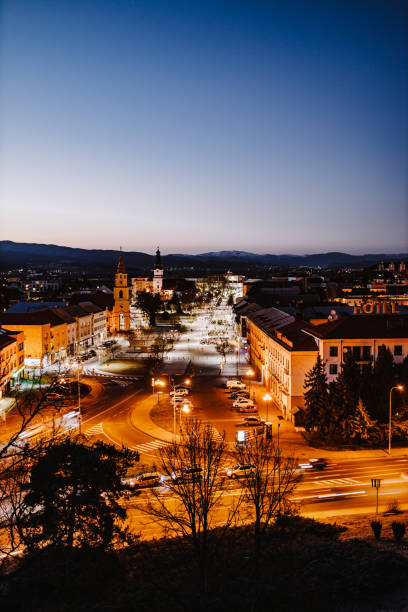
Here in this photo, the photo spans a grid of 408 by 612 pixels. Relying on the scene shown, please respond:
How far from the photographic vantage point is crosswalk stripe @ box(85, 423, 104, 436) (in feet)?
110

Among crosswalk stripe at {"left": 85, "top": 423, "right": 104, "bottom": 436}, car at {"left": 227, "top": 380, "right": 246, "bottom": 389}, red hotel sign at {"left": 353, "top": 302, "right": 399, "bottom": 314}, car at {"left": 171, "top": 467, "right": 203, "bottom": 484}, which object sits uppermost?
red hotel sign at {"left": 353, "top": 302, "right": 399, "bottom": 314}

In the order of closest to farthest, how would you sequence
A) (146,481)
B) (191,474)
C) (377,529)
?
(191,474) → (377,529) → (146,481)

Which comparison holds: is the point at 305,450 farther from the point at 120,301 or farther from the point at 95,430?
the point at 120,301

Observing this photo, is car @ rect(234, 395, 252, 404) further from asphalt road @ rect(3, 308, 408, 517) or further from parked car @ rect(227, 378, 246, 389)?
parked car @ rect(227, 378, 246, 389)

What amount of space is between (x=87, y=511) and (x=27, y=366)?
4291 centimetres

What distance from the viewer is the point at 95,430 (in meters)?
34.2

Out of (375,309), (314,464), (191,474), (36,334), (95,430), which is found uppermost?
(375,309)

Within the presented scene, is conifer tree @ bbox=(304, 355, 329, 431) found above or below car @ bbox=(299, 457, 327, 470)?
above

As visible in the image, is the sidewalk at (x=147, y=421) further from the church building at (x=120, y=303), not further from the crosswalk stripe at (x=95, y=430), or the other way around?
the church building at (x=120, y=303)

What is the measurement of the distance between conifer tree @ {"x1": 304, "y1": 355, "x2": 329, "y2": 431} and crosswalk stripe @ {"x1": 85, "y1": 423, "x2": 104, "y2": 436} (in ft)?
48.8

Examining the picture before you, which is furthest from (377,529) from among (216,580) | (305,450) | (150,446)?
(150,446)

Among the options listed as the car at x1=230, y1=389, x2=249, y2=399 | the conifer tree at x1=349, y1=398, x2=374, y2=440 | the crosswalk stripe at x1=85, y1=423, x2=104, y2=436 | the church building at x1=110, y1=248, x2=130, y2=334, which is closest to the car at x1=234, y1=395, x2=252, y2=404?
the car at x1=230, y1=389, x2=249, y2=399

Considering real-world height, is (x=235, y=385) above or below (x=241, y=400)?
below

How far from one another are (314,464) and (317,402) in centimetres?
555
